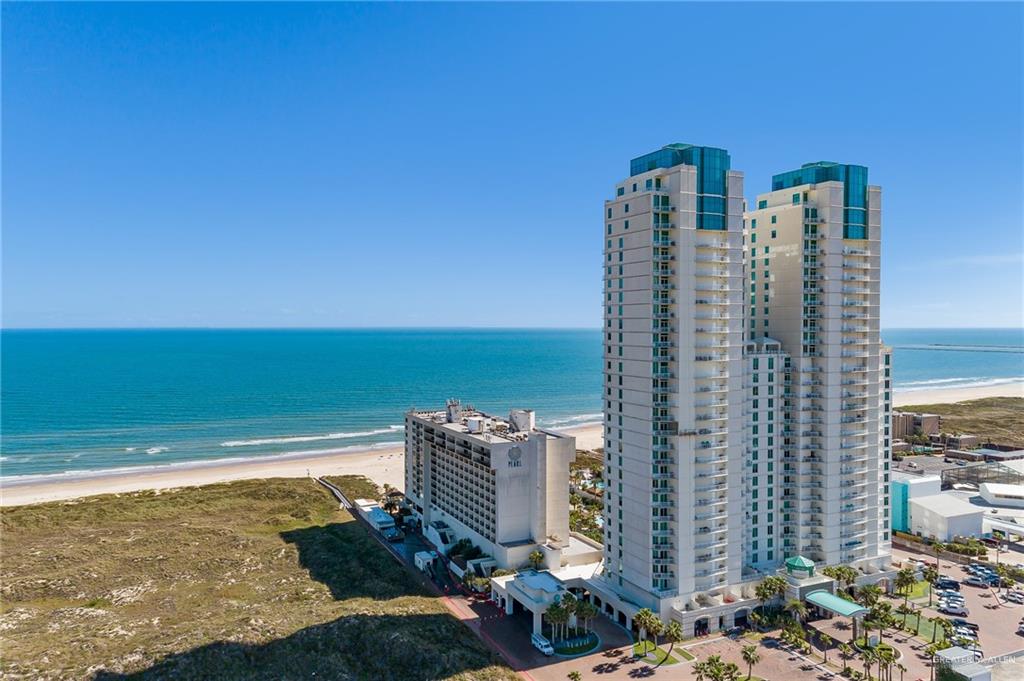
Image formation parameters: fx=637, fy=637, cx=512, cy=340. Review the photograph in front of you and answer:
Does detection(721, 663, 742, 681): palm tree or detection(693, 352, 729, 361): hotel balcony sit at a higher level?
detection(693, 352, 729, 361): hotel balcony

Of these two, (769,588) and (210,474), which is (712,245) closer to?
(769,588)

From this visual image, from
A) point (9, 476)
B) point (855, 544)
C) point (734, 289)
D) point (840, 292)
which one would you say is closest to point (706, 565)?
point (855, 544)

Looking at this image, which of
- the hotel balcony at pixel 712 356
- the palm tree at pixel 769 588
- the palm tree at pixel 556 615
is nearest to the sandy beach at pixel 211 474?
the palm tree at pixel 556 615

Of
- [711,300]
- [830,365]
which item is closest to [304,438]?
[711,300]

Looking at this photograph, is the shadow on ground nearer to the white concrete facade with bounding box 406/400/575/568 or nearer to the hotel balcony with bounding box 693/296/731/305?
the white concrete facade with bounding box 406/400/575/568

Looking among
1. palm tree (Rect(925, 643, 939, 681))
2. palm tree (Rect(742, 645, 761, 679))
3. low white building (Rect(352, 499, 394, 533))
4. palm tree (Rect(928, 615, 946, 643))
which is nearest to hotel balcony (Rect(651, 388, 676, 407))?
palm tree (Rect(742, 645, 761, 679))
